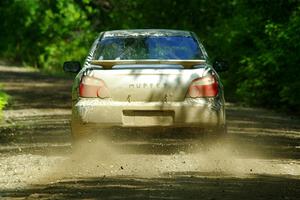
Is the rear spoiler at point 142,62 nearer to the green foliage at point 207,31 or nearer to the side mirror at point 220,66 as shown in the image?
the side mirror at point 220,66

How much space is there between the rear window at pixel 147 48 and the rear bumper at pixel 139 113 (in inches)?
35.8

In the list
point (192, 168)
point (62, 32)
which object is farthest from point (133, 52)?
point (62, 32)

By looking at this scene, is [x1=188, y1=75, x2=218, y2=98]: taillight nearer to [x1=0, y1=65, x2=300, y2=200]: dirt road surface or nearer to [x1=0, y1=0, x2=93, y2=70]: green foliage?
[x1=0, y1=65, x2=300, y2=200]: dirt road surface

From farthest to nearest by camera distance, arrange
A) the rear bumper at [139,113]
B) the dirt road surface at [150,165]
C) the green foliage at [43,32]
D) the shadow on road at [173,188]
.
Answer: the green foliage at [43,32] → the rear bumper at [139,113] → the dirt road surface at [150,165] → the shadow on road at [173,188]

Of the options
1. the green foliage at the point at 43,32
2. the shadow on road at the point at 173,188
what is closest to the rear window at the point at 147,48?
the shadow on road at the point at 173,188

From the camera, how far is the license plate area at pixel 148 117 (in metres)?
10.9

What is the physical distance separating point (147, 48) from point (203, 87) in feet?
4.18

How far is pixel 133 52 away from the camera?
1177 centimetres

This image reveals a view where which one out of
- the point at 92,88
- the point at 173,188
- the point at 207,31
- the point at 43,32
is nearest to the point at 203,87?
the point at 92,88

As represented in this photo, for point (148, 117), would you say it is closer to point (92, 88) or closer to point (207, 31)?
point (92, 88)

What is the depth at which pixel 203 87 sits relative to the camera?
10984 millimetres

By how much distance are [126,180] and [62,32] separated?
30330 millimetres

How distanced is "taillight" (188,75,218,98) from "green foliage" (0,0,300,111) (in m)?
7.25

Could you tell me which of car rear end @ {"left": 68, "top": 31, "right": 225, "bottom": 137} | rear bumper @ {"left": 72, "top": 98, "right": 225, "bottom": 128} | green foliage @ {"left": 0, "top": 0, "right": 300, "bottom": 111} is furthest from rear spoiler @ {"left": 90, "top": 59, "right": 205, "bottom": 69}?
green foliage @ {"left": 0, "top": 0, "right": 300, "bottom": 111}
